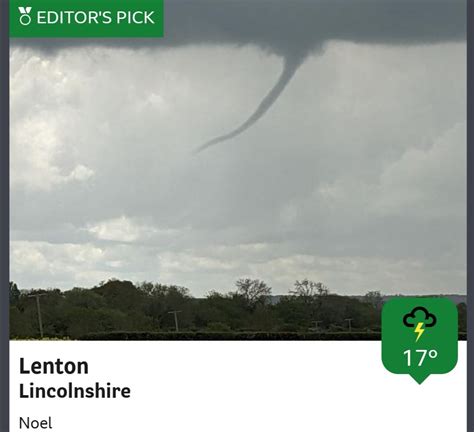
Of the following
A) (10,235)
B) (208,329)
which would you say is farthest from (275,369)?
(10,235)

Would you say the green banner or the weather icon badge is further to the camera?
the green banner

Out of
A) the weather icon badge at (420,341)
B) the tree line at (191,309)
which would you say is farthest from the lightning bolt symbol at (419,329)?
the tree line at (191,309)

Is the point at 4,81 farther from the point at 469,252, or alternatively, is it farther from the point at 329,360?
the point at 469,252

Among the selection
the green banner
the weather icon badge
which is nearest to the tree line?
the weather icon badge

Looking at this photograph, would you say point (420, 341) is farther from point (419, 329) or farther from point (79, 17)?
point (79, 17)

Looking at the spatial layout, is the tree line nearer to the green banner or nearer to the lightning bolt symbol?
the lightning bolt symbol
